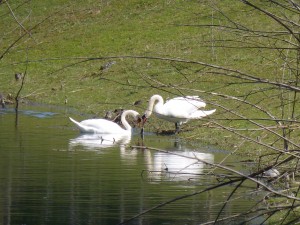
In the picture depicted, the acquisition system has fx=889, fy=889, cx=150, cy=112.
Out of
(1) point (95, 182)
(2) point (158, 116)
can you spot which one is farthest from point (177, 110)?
(1) point (95, 182)

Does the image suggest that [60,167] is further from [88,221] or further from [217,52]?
[217,52]

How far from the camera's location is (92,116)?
68.1 ft

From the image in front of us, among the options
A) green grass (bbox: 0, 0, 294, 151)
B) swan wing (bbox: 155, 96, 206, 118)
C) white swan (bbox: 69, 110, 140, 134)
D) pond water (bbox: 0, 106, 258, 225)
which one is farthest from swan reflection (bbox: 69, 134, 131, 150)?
green grass (bbox: 0, 0, 294, 151)

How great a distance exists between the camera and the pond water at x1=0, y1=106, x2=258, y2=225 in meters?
8.98

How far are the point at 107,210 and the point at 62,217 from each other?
60cm

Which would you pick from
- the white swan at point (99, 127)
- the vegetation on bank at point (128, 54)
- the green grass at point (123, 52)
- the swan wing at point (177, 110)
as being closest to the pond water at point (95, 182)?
the white swan at point (99, 127)

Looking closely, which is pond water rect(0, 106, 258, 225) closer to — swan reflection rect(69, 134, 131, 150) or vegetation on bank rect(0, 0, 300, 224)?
swan reflection rect(69, 134, 131, 150)

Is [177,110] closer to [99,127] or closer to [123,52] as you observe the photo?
[99,127]

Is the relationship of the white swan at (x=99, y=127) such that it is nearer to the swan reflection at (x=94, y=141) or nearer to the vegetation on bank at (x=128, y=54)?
the swan reflection at (x=94, y=141)

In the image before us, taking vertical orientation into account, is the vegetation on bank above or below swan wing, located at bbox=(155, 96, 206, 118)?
above

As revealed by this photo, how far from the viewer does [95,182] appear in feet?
36.8

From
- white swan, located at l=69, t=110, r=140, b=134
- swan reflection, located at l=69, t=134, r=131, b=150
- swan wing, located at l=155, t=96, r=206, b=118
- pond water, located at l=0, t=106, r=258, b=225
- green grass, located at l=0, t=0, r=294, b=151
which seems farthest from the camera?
green grass, located at l=0, t=0, r=294, b=151

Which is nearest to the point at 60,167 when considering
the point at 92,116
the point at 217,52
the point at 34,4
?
the point at 92,116

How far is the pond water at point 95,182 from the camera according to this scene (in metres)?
8.98
